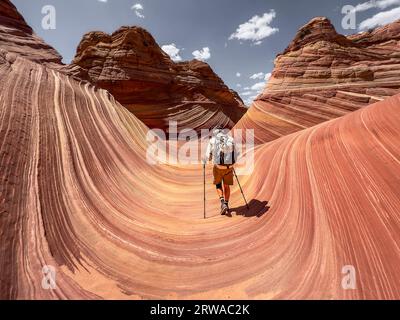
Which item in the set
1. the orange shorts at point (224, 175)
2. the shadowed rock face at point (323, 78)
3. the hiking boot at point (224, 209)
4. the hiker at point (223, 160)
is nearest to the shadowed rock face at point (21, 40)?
the hiker at point (223, 160)

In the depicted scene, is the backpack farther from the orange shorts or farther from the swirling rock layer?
the swirling rock layer

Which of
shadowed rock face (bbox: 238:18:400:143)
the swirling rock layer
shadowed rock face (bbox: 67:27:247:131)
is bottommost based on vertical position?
the swirling rock layer

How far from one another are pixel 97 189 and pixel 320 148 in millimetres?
4706

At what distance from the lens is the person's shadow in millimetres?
4559

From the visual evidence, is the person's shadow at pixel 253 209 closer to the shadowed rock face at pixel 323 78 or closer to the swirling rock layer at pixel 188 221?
the swirling rock layer at pixel 188 221

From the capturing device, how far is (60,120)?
5.64m

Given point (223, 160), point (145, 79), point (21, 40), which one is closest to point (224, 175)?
point (223, 160)

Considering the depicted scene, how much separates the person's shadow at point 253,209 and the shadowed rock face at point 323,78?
25.3ft

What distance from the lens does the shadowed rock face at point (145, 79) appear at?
21.2 metres

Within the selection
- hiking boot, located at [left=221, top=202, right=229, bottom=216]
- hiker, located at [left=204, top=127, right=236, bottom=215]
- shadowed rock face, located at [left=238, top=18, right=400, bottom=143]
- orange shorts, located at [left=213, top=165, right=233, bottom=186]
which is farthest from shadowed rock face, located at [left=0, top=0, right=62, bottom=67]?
shadowed rock face, located at [left=238, top=18, right=400, bottom=143]

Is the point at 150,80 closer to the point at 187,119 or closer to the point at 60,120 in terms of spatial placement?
the point at 187,119

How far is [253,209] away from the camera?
481cm

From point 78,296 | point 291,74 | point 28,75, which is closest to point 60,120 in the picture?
point 28,75

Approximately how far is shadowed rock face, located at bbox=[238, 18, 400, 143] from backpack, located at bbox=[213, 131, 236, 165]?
750 cm
